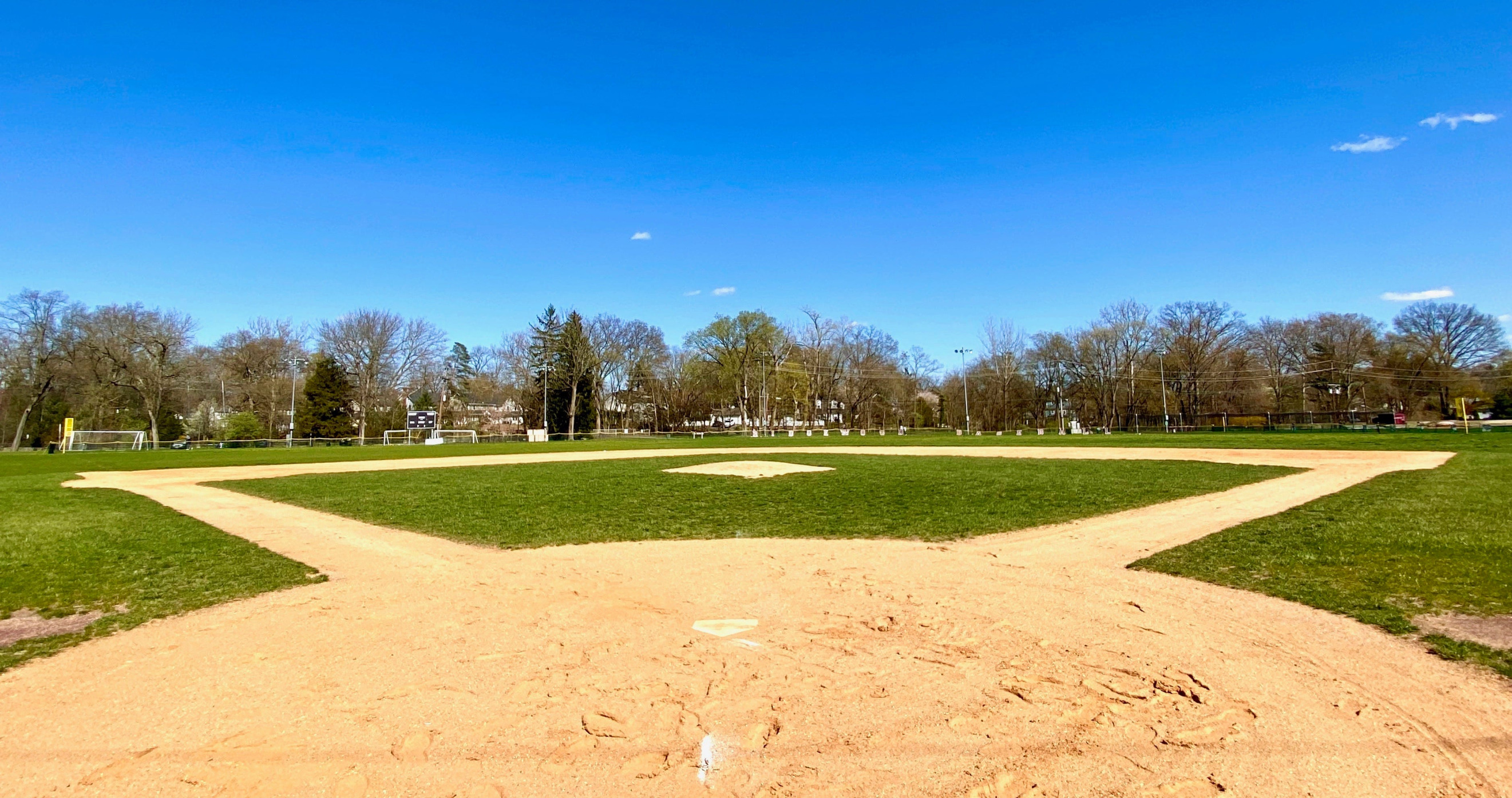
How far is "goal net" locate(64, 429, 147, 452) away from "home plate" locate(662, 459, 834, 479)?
45.3 metres

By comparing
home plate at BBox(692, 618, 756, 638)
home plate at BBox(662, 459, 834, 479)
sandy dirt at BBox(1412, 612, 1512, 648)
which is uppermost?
home plate at BBox(662, 459, 834, 479)

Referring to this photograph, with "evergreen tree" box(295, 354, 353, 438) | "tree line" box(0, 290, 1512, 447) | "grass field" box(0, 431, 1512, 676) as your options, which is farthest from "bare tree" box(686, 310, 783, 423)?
"grass field" box(0, 431, 1512, 676)

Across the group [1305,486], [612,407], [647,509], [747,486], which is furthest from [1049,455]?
[612,407]

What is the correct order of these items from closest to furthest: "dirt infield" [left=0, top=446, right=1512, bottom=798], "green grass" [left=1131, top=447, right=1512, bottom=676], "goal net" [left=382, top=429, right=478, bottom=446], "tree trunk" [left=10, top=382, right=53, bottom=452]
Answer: "dirt infield" [left=0, top=446, right=1512, bottom=798]
"green grass" [left=1131, top=447, right=1512, bottom=676]
"tree trunk" [left=10, top=382, right=53, bottom=452]
"goal net" [left=382, top=429, right=478, bottom=446]

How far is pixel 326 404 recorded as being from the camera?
2253 inches

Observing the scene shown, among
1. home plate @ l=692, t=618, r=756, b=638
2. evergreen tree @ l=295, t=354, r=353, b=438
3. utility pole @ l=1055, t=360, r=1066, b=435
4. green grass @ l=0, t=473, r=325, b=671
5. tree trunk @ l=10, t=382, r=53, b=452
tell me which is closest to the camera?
home plate @ l=692, t=618, r=756, b=638

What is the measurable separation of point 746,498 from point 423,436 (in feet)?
174

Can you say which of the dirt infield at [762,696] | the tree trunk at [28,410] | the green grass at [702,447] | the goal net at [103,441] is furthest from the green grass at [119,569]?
the tree trunk at [28,410]

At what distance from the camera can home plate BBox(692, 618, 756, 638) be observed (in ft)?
17.3

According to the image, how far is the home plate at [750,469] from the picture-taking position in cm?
1916

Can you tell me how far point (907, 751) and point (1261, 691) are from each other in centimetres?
236

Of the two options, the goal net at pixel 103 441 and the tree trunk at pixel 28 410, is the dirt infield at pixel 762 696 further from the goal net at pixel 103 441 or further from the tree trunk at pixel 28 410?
the tree trunk at pixel 28 410

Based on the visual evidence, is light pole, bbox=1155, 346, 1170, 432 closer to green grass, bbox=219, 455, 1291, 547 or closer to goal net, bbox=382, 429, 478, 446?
green grass, bbox=219, 455, 1291, 547

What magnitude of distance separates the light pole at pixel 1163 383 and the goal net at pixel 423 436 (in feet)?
204
